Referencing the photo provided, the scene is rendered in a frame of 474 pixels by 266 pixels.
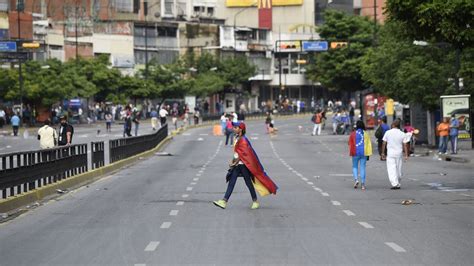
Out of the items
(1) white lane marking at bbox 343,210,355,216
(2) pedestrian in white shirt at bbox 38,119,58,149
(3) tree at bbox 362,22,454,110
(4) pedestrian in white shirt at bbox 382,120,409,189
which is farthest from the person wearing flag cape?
(3) tree at bbox 362,22,454,110

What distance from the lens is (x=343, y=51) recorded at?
87.7 meters

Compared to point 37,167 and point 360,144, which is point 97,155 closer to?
point 37,167

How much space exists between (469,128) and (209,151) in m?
15.3

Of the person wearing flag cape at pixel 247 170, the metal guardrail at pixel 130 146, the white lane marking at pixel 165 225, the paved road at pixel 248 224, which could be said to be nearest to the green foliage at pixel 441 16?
→ the paved road at pixel 248 224

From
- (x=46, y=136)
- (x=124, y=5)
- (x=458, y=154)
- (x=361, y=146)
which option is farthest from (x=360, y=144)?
(x=124, y=5)

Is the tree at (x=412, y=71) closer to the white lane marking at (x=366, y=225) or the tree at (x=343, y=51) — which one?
the white lane marking at (x=366, y=225)

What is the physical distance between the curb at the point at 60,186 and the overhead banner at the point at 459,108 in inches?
535

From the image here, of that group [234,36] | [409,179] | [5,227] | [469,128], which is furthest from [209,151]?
[234,36]

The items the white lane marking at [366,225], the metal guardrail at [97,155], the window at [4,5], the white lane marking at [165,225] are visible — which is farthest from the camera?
the window at [4,5]

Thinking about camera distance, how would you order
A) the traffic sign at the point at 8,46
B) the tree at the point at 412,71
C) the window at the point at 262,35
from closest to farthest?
the tree at the point at 412,71
the traffic sign at the point at 8,46
the window at the point at 262,35

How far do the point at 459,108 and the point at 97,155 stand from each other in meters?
16.9

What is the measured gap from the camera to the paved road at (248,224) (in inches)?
530

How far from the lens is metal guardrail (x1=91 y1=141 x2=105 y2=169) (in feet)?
110

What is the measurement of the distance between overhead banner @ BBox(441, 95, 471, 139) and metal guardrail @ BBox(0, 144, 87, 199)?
59.3 feet
